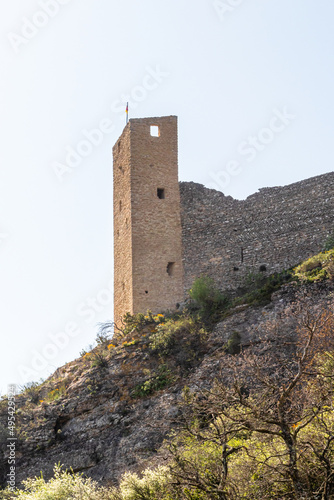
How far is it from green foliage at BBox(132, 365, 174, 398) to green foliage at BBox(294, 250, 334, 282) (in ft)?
15.4

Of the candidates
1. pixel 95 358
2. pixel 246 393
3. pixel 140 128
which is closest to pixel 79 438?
pixel 95 358

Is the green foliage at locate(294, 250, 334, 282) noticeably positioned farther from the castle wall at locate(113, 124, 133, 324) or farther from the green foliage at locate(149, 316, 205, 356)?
the castle wall at locate(113, 124, 133, 324)

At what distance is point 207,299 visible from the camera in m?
21.0

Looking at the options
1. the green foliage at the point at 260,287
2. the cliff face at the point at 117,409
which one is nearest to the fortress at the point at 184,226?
the green foliage at the point at 260,287

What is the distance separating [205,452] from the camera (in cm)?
1350

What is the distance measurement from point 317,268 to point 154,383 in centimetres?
569

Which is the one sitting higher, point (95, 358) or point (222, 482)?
point (95, 358)

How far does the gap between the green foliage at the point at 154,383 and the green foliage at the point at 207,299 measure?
2.54 meters

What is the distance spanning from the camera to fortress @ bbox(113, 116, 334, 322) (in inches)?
853

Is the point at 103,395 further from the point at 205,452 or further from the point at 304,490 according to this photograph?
the point at 304,490

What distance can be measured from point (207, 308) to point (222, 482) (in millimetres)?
10035

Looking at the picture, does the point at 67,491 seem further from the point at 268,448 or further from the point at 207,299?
the point at 207,299

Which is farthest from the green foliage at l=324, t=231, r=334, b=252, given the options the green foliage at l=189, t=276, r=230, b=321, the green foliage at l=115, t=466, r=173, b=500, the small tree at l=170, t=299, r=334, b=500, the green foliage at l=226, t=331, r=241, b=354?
the green foliage at l=115, t=466, r=173, b=500

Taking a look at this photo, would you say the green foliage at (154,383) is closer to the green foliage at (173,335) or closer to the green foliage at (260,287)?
the green foliage at (173,335)
